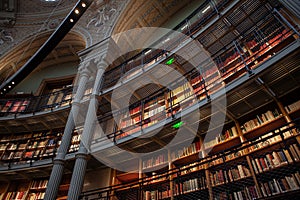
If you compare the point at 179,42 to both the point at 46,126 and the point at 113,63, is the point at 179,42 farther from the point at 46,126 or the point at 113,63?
the point at 46,126

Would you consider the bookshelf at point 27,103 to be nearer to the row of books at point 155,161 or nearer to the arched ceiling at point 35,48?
the arched ceiling at point 35,48

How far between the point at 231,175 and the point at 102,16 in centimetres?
841

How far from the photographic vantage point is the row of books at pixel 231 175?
371cm

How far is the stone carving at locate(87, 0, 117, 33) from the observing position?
31.2 feet

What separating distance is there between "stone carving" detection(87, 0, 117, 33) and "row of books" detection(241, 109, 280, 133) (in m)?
7.13

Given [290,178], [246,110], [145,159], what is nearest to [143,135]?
[145,159]

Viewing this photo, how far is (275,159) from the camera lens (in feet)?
11.3

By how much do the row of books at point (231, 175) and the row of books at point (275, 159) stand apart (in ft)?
0.70

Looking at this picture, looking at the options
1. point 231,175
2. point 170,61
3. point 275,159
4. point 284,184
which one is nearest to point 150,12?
point 170,61

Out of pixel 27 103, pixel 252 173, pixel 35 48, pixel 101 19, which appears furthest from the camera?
pixel 35 48

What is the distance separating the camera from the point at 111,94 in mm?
7016

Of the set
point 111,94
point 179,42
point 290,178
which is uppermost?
point 179,42

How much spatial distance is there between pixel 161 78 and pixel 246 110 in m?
2.73

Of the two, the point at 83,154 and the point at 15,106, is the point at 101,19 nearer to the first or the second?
the point at 15,106
